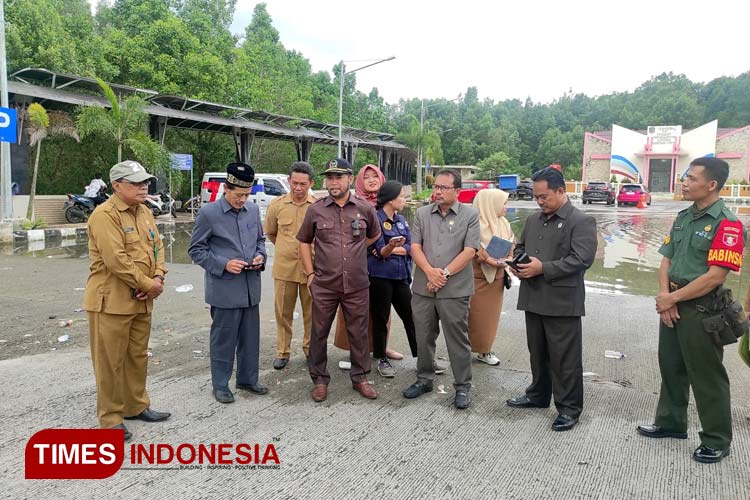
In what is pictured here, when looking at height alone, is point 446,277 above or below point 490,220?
below

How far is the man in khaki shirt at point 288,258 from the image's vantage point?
489cm

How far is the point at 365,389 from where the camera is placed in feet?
13.6

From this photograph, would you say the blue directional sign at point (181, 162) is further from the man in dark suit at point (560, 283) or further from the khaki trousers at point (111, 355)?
the man in dark suit at point (560, 283)

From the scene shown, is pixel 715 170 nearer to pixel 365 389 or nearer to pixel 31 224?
pixel 365 389

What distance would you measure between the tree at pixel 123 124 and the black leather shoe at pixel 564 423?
1680cm

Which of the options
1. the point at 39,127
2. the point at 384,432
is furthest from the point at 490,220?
the point at 39,127

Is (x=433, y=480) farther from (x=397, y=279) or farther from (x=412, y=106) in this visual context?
(x=412, y=106)

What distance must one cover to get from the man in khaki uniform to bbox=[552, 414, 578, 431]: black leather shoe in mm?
2682

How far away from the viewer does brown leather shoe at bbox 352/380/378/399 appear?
162 inches

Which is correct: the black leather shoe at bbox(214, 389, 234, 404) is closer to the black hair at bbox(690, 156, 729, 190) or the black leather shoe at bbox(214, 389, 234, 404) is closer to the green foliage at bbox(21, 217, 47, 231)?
the black hair at bbox(690, 156, 729, 190)

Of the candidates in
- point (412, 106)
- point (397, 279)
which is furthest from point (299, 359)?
point (412, 106)

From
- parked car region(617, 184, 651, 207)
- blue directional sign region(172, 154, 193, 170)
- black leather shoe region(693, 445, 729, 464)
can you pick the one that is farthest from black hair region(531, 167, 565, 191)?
parked car region(617, 184, 651, 207)

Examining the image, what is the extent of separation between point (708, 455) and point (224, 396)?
3057mm

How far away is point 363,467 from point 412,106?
82.7 metres
